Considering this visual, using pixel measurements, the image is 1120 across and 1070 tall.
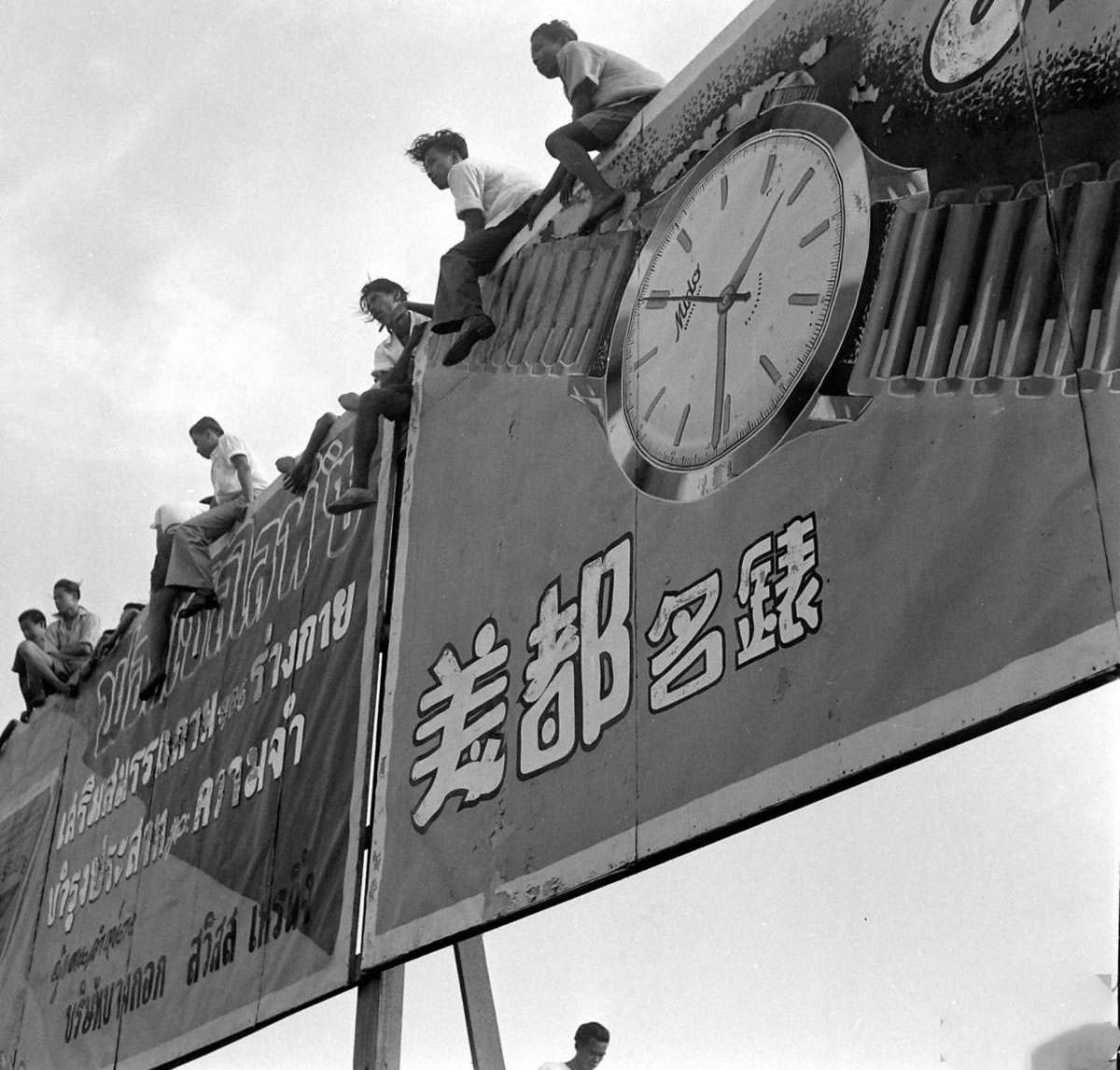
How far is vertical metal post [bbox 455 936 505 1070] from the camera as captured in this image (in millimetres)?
7371

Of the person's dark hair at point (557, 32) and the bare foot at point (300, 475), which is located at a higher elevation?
the person's dark hair at point (557, 32)

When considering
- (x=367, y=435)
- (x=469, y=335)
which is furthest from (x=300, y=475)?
(x=469, y=335)

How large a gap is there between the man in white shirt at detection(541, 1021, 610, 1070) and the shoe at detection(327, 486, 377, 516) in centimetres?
269

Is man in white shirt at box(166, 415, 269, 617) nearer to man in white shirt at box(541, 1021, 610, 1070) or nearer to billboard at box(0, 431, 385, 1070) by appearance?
billboard at box(0, 431, 385, 1070)

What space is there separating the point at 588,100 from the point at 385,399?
5.79ft

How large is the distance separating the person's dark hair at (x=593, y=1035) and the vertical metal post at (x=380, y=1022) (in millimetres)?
735

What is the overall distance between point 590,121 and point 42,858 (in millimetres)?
6347

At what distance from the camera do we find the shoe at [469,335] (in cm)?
812

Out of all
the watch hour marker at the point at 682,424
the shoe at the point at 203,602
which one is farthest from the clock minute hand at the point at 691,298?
the shoe at the point at 203,602

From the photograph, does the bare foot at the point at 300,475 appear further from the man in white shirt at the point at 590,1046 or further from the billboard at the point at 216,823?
the man in white shirt at the point at 590,1046

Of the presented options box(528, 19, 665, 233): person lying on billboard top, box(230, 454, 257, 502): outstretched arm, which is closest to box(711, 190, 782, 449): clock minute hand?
box(528, 19, 665, 233): person lying on billboard top

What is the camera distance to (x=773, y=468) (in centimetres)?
600

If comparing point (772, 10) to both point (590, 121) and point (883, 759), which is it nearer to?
point (590, 121)

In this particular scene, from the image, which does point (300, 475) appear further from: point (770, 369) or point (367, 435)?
point (770, 369)
